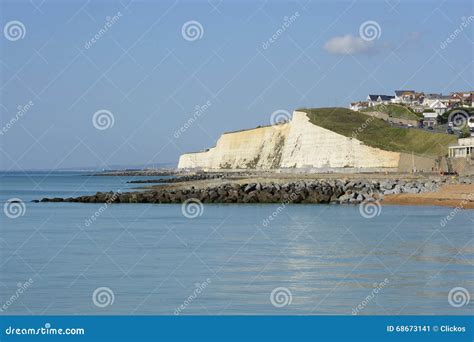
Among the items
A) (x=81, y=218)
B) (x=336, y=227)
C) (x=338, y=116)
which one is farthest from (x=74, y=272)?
(x=338, y=116)

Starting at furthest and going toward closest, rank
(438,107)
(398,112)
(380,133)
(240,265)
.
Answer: (438,107)
(398,112)
(380,133)
(240,265)

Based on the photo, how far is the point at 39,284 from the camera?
48.0 feet

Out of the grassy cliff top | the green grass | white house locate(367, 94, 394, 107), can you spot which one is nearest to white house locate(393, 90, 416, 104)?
white house locate(367, 94, 394, 107)

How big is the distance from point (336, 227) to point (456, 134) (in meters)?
46.7

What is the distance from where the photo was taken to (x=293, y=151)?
3137 inches

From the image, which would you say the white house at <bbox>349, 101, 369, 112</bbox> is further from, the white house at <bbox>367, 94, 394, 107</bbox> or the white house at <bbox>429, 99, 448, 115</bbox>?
the white house at <bbox>429, 99, 448, 115</bbox>

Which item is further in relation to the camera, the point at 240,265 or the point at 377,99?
the point at 377,99

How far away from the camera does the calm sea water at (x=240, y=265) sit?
12617 mm

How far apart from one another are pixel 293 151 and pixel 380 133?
29.0 feet

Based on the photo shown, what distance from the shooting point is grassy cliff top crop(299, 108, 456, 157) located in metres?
65.7

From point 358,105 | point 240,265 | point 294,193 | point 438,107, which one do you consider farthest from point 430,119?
point 240,265

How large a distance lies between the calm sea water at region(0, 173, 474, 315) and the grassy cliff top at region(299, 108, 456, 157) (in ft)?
122

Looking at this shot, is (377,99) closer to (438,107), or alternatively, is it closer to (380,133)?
(438,107)
